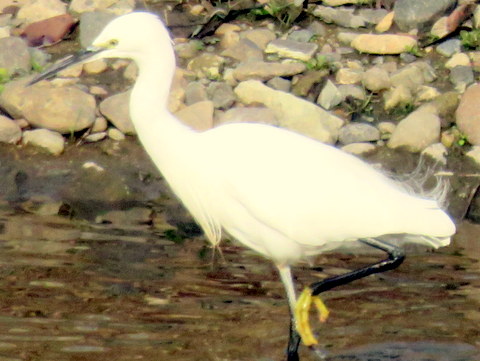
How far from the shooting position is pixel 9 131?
8367mm

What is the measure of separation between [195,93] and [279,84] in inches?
25.5

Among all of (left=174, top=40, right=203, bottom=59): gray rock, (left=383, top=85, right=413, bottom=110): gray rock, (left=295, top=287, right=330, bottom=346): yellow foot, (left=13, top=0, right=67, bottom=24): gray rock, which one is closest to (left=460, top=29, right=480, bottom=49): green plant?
(left=383, top=85, right=413, bottom=110): gray rock

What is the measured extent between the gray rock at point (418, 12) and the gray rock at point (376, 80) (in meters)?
0.78

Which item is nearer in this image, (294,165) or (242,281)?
(294,165)

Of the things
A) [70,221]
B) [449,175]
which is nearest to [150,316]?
[70,221]

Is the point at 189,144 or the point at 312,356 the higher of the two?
the point at 189,144

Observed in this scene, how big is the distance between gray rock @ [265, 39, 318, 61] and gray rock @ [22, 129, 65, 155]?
6.55 ft

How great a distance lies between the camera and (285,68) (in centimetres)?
912

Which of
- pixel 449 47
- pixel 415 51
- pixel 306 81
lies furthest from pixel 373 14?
pixel 306 81

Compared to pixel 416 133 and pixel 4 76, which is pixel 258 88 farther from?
Result: pixel 4 76

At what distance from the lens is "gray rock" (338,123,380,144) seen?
336 inches

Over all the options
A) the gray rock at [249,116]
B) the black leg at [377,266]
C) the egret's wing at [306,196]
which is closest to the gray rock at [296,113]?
the gray rock at [249,116]

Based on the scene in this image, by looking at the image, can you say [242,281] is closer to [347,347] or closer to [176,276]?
[176,276]

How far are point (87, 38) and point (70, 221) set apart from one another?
7.15 ft
